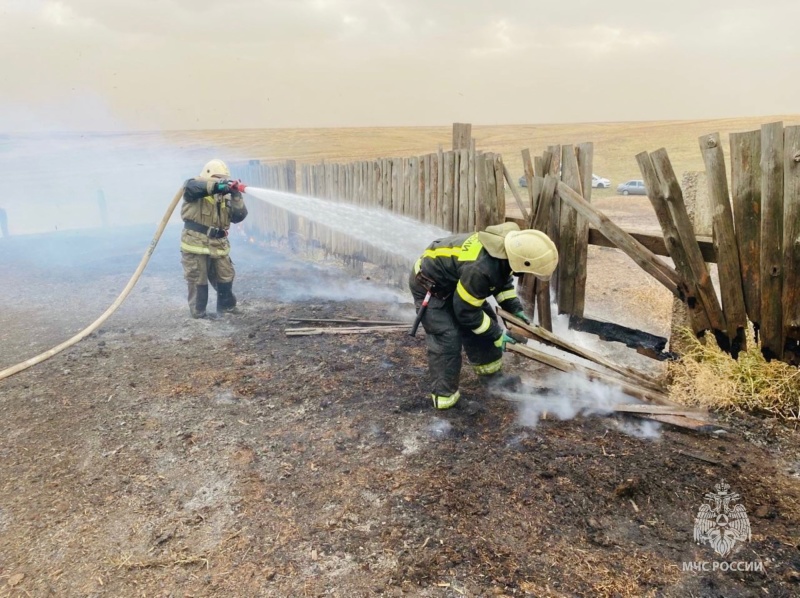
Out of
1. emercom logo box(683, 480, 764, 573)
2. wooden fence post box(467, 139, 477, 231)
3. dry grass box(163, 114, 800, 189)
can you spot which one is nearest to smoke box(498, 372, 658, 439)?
emercom logo box(683, 480, 764, 573)

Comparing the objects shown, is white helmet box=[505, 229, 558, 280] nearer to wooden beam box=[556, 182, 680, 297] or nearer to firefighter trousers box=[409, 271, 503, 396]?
firefighter trousers box=[409, 271, 503, 396]

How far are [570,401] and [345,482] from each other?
200 cm

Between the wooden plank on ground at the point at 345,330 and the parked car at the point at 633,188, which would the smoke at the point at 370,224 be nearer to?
the wooden plank on ground at the point at 345,330

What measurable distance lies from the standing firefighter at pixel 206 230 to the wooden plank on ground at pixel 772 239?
5.60 metres

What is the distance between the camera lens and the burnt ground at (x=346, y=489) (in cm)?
254

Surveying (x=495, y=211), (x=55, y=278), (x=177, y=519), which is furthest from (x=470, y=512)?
(x=55, y=278)

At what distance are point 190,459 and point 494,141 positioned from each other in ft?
103

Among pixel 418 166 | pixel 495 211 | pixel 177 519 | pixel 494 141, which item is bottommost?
pixel 177 519

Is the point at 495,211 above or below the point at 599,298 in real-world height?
above

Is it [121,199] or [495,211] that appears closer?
[495,211]

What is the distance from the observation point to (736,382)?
3734 millimetres

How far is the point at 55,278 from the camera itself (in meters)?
10.3

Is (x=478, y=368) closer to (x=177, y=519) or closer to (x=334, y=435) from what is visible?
(x=334, y=435)

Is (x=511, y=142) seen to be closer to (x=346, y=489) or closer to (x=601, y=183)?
(x=601, y=183)
